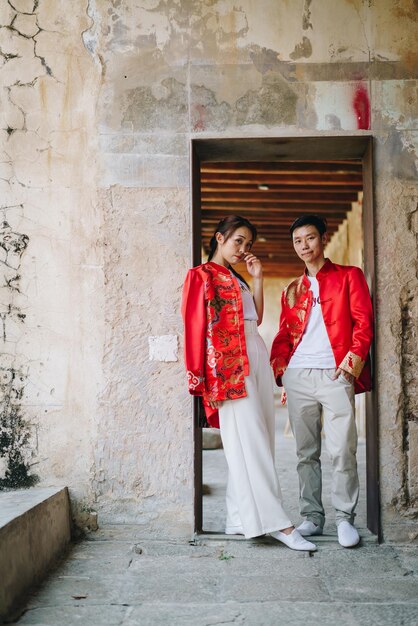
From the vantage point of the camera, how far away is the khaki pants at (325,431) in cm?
365

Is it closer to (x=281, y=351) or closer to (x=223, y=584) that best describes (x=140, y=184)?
(x=281, y=351)

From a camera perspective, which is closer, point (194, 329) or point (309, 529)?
point (194, 329)

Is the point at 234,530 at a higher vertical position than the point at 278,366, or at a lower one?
lower

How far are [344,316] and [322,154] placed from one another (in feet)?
3.56

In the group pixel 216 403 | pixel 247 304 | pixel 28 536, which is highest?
pixel 247 304

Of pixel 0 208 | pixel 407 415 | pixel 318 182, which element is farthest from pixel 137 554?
pixel 318 182

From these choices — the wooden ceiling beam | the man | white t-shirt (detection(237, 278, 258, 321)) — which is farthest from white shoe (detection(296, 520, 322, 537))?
the wooden ceiling beam

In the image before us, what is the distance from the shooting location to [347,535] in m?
3.56

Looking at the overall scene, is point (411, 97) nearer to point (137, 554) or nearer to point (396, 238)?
Result: point (396, 238)

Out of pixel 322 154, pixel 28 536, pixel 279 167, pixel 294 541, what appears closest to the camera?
pixel 28 536

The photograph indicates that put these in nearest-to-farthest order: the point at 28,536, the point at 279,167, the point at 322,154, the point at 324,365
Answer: the point at 28,536
the point at 324,365
the point at 322,154
the point at 279,167

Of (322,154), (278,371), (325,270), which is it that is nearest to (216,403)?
(278,371)

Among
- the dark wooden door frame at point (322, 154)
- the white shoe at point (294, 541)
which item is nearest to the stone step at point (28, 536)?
the dark wooden door frame at point (322, 154)

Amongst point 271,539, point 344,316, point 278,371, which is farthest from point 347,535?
point 344,316
